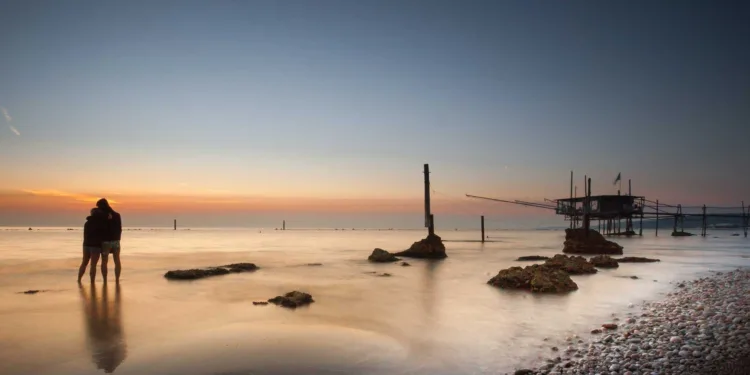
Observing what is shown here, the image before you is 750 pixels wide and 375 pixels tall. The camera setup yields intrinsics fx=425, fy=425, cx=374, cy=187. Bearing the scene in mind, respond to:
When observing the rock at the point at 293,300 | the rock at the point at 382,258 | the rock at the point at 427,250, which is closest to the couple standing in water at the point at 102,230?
the rock at the point at 293,300

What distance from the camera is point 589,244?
35656 millimetres

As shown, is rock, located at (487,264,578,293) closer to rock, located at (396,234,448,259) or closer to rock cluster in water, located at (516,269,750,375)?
rock cluster in water, located at (516,269,750,375)

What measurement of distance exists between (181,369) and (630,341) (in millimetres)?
7888

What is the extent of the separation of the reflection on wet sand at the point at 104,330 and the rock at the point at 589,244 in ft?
111

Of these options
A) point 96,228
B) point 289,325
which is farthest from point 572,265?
point 96,228

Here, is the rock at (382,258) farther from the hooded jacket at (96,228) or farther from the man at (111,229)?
the hooded jacket at (96,228)

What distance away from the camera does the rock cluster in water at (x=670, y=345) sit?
623 centimetres

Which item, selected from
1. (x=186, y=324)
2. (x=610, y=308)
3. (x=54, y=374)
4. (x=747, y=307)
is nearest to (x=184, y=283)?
(x=186, y=324)

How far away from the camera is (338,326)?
33.2 ft

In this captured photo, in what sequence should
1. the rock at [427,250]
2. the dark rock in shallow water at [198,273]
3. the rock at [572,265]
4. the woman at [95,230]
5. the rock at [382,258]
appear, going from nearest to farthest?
the woman at [95,230] → the dark rock in shallow water at [198,273] → the rock at [572,265] → the rock at [382,258] → the rock at [427,250]

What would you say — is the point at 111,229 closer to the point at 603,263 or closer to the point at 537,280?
the point at 537,280

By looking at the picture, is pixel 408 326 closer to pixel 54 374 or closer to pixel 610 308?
pixel 610 308

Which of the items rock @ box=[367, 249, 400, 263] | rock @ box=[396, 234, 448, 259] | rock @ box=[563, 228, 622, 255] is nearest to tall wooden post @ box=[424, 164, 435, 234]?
rock @ box=[396, 234, 448, 259]

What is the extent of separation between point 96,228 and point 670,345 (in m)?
15.8
